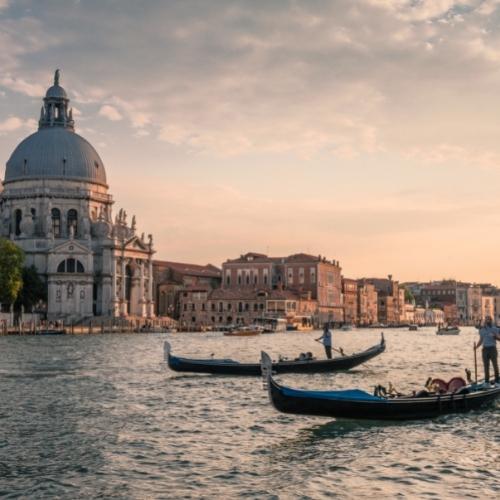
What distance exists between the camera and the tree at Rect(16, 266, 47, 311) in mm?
74562

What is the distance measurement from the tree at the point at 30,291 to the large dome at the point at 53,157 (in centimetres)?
1378

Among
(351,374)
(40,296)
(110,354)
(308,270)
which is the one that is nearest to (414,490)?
(351,374)

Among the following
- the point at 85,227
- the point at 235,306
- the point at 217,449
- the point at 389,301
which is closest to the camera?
the point at 217,449

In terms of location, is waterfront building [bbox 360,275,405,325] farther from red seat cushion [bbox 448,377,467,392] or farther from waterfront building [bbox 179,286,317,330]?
red seat cushion [bbox 448,377,467,392]

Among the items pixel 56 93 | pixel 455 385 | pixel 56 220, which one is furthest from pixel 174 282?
pixel 455 385

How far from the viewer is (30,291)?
246 ft

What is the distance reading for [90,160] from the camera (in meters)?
89.3

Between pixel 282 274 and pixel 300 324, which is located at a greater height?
pixel 282 274

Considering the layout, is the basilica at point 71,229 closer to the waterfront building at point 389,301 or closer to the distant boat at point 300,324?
the distant boat at point 300,324

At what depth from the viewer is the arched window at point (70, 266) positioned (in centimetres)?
7938

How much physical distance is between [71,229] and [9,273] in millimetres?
15765

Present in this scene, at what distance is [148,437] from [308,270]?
85.2 metres

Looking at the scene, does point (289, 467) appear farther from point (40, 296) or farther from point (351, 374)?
point (40, 296)

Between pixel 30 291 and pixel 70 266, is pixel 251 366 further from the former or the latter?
pixel 70 266
